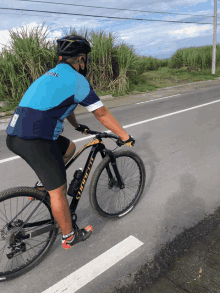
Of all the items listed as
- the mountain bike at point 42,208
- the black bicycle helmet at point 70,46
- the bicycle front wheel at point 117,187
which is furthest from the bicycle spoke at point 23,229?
the black bicycle helmet at point 70,46

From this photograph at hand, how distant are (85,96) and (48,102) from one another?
12.9 inches

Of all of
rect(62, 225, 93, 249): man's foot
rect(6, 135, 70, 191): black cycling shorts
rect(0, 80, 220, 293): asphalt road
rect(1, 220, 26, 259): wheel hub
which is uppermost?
rect(6, 135, 70, 191): black cycling shorts

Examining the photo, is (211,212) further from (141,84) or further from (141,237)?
(141,84)

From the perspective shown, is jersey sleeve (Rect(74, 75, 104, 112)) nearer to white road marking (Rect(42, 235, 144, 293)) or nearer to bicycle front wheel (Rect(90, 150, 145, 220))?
bicycle front wheel (Rect(90, 150, 145, 220))

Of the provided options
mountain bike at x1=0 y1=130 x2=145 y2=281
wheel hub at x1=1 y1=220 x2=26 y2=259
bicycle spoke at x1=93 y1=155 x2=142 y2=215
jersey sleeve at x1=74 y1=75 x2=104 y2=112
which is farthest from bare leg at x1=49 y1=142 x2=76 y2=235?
jersey sleeve at x1=74 y1=75 x2=104 y2=112

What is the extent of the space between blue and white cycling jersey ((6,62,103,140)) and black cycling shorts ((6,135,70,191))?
0.06 metres

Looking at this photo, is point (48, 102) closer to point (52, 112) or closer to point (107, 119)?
point (52, 112)

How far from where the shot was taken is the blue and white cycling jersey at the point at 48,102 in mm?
2047

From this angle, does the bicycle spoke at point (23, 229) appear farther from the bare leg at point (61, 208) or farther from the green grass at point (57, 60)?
the green grass at point (57, 60)

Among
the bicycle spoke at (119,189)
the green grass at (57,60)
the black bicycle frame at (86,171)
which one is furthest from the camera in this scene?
the green grass at (57,60)

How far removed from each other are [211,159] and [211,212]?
1842mm

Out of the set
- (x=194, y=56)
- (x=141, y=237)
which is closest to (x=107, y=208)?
(x=141, y=237)

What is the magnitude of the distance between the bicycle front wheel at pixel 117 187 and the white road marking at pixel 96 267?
473mm

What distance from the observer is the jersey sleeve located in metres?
2.14
